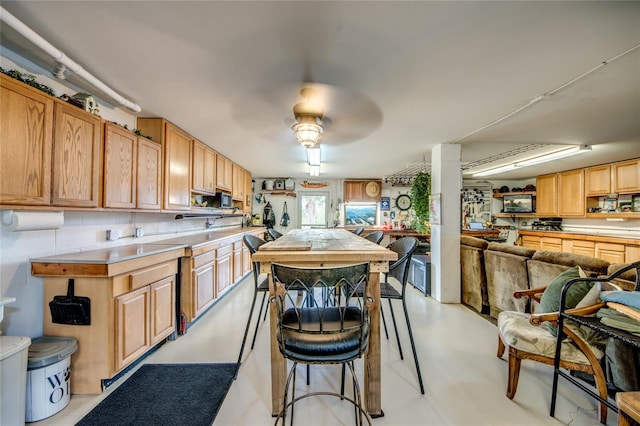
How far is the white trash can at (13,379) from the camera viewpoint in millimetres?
1315

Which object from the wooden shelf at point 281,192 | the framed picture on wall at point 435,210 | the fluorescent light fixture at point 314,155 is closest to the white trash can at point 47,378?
the fluorescent light fixture at point 314,155

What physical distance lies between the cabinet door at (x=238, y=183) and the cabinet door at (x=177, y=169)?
1.66 metres

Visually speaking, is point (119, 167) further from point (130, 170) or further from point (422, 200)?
point (422, 200)

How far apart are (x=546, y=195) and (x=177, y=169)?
795 cm

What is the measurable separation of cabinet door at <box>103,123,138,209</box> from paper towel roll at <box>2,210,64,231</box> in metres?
0.37

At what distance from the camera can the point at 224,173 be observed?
453 cm

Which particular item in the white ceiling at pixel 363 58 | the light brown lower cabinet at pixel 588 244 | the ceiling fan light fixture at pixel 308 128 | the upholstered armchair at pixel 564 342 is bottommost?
the upholstered armchair at pixel 564 342

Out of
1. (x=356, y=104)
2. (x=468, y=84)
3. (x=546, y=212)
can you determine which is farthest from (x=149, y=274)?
(x=546, y=212)

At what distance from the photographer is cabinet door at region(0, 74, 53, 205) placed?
1412 mm

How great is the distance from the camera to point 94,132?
1983 mm

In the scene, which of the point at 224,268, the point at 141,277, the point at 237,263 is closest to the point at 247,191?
the point at 237,263

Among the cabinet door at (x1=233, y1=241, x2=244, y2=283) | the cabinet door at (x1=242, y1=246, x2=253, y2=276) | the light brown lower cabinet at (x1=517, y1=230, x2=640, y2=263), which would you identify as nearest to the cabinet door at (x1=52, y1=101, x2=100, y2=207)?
the cabinet door at (x1=233, y1=241, x2=244, y2=283)

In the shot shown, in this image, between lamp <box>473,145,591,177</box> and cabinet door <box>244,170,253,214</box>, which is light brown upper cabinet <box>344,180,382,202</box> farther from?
lamp <box>473,145,591,177</box>

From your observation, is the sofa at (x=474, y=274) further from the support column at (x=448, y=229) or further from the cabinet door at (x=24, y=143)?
the cabinet door at (x=24, y=143)
